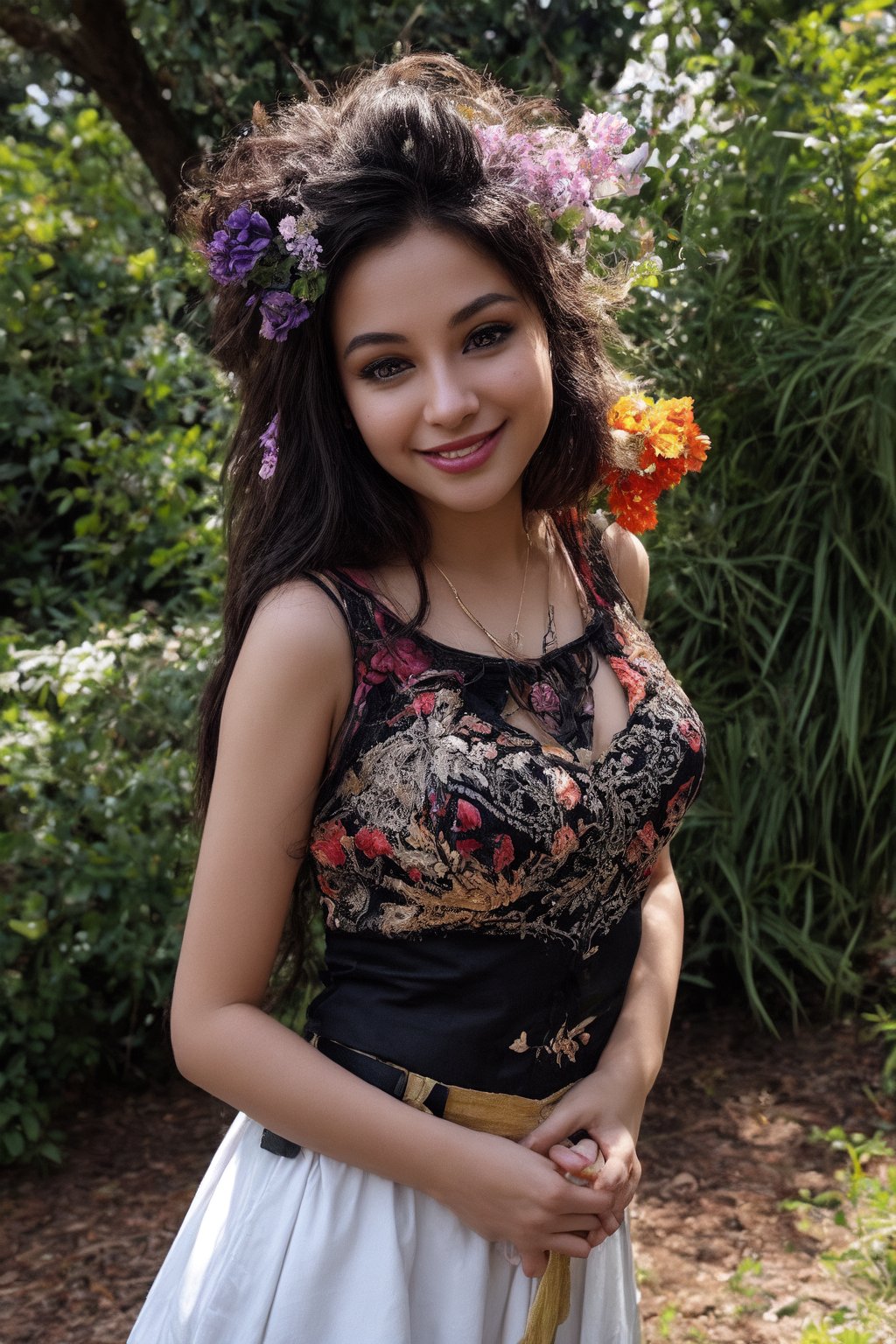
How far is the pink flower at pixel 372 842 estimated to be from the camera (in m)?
1.36

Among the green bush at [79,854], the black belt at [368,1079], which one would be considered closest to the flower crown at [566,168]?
the black belt at [368,1079]

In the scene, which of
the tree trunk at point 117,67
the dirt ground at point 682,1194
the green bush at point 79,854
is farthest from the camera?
the tree trunk at point 117,67

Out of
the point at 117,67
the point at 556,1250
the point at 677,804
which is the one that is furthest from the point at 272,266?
the point at 117,67

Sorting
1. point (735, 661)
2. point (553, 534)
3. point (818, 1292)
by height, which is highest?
point (553, 534)

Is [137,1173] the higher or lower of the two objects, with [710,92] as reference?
lower

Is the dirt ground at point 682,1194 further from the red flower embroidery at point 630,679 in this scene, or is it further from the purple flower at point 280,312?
the purple flower at point 280,312

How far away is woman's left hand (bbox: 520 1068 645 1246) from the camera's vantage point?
53.1 inches

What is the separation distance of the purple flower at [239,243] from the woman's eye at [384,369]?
0.17m

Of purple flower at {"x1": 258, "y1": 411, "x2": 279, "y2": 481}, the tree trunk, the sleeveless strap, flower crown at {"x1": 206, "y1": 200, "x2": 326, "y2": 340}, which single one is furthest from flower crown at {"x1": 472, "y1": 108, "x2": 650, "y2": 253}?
the tree trunk

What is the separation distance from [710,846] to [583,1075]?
164 cm

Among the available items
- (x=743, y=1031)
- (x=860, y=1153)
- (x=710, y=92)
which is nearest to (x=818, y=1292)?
(x=860, y=1153)

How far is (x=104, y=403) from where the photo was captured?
4062mm

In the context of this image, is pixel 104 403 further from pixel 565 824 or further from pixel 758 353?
pixel 565 824

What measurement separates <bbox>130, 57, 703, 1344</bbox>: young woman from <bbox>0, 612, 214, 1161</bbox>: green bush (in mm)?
1357
